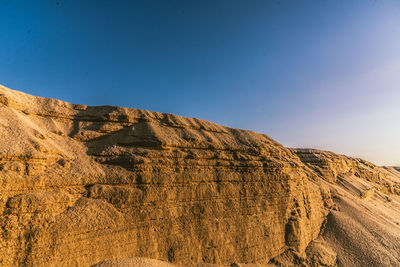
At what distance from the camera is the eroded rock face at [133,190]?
24.2ft

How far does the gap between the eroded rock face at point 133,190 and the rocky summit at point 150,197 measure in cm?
5

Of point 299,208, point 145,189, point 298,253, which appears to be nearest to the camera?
point 145,189

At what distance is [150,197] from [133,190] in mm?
894

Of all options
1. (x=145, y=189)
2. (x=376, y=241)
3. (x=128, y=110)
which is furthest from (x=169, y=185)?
(x=376, y=241)

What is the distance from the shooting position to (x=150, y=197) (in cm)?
978

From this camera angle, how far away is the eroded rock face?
7379mm

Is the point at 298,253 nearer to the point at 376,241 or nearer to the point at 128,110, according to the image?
the point at 376,241

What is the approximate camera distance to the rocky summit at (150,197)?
294 inches

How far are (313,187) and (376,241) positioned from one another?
5.73 metres

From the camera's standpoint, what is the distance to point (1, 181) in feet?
22.6

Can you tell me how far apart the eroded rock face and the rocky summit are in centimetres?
5

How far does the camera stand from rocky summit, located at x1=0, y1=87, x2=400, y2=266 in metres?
7.47

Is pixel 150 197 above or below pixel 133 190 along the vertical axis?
below

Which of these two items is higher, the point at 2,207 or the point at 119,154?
the point at 119,154
